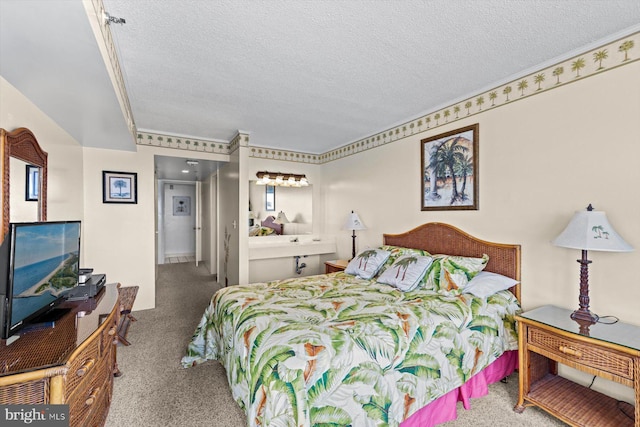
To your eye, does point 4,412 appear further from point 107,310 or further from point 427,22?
point 427,22

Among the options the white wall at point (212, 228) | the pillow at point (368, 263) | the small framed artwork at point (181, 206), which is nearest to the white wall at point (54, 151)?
the white wall at point (212, 228)

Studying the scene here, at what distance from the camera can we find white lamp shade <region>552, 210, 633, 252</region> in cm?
171

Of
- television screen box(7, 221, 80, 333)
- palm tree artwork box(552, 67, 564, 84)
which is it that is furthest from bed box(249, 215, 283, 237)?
palm tree artwork box(552, 67, 564, 84)

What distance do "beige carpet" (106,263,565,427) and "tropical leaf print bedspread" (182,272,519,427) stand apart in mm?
173

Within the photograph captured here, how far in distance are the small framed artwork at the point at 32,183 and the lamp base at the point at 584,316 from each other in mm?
3793

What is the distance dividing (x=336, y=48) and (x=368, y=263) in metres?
2.01

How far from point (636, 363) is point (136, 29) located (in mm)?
3372

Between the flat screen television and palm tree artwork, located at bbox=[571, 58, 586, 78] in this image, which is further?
palm tree artwork, located at bbox=[571, 58, 586, 78]

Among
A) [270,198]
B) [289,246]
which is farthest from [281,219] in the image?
[289,246]

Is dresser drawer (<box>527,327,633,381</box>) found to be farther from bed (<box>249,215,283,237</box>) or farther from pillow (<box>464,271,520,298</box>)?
bed (<box>249,215,283,237</box>)

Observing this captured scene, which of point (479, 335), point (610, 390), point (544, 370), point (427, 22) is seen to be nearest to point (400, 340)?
point (479, 335)

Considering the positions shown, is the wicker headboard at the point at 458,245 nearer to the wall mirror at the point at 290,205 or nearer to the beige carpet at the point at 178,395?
the beige carpet at the point at 178,395

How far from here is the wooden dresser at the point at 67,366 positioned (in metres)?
1.04

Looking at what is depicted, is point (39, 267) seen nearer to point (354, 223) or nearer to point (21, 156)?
point (21, 156)
